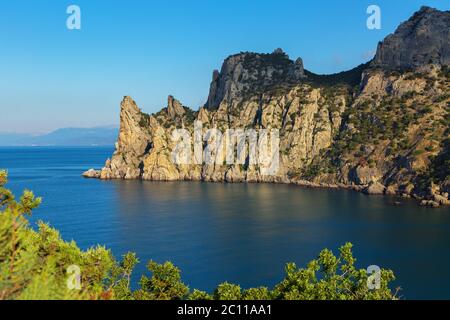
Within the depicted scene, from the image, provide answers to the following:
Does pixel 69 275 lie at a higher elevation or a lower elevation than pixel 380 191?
higher

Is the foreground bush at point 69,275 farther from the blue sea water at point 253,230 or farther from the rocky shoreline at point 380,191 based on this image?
the rocky shoreline at point 380,191

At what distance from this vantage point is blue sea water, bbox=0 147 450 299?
3253 inches

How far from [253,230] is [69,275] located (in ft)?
295

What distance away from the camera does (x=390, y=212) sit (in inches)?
5167

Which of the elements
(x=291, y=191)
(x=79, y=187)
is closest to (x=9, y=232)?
(x=291, y=191)

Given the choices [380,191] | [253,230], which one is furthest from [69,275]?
[380,191]

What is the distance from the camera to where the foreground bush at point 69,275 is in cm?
1980

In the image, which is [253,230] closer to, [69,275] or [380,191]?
[380,191]

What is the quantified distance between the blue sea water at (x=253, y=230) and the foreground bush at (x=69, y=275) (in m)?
28.5

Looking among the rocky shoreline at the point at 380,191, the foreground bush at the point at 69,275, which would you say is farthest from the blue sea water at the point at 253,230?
the foreground bush at the point at 69,275

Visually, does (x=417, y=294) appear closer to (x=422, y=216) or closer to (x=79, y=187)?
(x=422, y=216)

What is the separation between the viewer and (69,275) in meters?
27.8

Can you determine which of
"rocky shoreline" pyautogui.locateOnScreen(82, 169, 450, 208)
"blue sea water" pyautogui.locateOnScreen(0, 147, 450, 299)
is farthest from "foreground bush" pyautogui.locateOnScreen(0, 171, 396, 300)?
"rocky shoreline" pyautogui.locateOnScreen(82, 169, 450, 208)

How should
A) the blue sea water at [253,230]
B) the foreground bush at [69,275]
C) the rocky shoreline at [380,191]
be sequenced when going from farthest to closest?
1. the rocky shoreline at [380,191]
2. the blue sea water at [253,230]
3. the foreground bush at [69,275]
